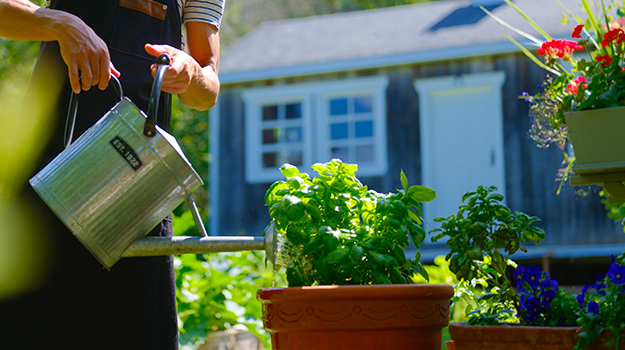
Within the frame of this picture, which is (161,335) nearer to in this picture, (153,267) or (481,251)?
(153,267)

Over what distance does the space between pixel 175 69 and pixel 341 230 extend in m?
0.50

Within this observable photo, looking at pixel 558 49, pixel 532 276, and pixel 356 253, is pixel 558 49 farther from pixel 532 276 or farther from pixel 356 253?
pixel 356 253

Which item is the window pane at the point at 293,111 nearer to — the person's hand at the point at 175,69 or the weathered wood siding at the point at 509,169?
the weathered wood siding at the point at 509,169

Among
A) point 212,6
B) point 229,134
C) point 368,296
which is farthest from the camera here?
point 229,134

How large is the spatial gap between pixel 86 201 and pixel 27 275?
346mm

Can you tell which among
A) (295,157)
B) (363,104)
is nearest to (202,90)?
(363,104)

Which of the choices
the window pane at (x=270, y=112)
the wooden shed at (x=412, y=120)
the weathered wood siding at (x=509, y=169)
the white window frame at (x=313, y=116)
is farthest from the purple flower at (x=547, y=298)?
the window pane at (x=270, y=112)

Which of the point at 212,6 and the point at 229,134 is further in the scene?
the point at 229,134

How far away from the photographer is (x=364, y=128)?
25.5ft

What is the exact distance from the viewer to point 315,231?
1.25m

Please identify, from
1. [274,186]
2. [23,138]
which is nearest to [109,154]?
[23,138]

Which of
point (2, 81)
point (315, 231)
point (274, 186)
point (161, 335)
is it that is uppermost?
point (2, 81)

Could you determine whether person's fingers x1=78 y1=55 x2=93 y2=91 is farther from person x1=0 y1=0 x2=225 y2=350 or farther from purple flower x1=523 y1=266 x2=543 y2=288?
purple flower x1=523 y1=266 x2=543 y2=288

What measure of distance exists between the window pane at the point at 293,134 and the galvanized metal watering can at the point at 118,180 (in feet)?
23.5
